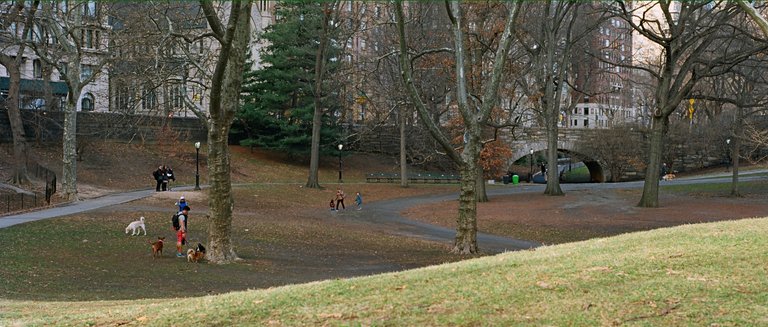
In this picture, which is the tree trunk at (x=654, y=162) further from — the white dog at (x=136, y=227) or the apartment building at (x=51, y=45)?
the apartment building at (x=51, y=45)

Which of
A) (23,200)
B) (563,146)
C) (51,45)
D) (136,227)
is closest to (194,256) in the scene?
(136,227)

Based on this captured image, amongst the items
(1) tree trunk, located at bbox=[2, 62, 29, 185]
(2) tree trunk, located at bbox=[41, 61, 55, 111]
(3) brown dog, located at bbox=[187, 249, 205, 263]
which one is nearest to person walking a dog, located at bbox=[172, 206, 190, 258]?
(3) brown dog, located at bbox=[187, 249, 205, 263]

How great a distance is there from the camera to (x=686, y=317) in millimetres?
7055

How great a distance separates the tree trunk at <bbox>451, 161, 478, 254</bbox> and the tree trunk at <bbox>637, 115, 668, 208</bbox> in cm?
1539

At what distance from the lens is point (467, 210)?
64.8 ft

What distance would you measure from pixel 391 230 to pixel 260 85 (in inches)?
1190

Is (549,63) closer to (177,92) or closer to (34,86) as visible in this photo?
(177,92)

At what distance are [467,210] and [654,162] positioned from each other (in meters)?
16.0

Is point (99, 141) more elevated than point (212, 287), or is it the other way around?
point (99, 141)

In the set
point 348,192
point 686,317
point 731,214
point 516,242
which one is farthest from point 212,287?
point 348,192

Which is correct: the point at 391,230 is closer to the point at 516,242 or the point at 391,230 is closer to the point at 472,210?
the point at 516,242

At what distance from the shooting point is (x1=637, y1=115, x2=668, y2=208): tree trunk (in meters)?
32.1

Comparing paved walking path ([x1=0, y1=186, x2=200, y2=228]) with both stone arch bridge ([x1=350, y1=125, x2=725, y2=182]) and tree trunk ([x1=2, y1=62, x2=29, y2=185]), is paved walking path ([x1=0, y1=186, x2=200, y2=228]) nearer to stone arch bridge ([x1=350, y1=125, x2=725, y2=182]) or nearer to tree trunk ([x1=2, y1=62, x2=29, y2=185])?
tree trunk ([x1=2, y1=62, x2=29, y2=185])

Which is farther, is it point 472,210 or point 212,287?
point 472,210
